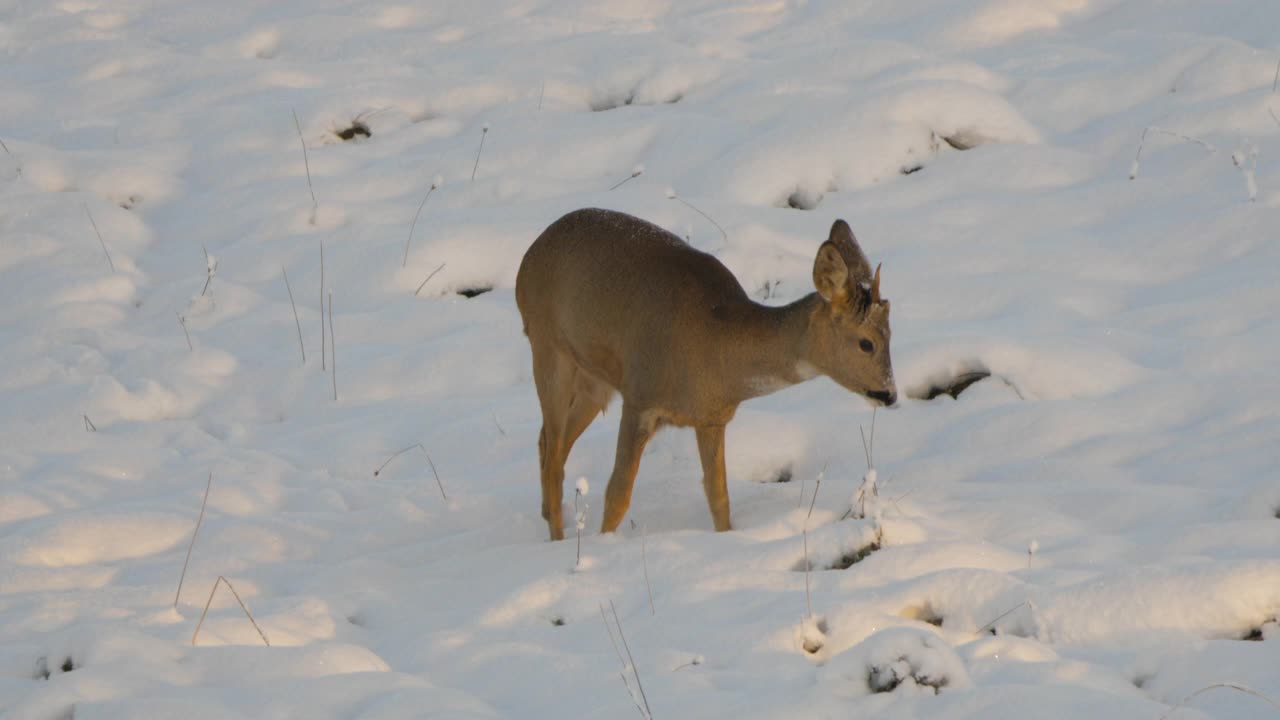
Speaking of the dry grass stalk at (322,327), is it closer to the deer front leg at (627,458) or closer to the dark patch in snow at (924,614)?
the deer front leg at (627,458)

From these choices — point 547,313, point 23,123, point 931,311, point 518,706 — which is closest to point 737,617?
point 518,706

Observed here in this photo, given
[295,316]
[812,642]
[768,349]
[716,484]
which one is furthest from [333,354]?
[812,642]

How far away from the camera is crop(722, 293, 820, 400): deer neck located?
5344 mm

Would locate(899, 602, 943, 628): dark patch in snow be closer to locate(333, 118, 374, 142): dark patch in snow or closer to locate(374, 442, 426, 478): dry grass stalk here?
locate(374, 442, 426, 478): dry grass stalk

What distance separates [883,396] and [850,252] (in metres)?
0.53

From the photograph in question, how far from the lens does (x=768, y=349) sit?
5.39 metres

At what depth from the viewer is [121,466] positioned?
249 inches

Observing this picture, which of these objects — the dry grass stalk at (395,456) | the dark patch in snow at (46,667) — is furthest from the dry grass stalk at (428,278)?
the dark patch in snow at (46,667)

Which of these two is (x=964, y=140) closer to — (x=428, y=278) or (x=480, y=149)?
(x=480, y=149)

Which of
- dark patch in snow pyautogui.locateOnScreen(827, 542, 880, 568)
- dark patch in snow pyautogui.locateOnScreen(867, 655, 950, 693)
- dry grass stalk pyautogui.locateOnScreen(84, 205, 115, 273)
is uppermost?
dark patch in snow pyautogui.locateOnScreen(867, 655, 950, 693)

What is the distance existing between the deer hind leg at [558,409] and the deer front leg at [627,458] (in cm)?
40

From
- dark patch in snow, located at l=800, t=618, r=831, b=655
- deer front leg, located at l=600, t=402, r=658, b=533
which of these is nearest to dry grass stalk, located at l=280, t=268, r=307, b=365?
deer front leg, located at l=600, t=402, r=658, b=533

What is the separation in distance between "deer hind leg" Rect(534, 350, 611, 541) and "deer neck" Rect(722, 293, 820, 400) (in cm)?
80

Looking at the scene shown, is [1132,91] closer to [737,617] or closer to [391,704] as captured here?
[737,617]
